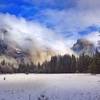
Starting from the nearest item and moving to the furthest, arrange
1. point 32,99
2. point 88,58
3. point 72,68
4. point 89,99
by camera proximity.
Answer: point 89,99, point 32,99, point 88,58, point 72,68

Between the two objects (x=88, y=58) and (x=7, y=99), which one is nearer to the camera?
(x=7, y=99)

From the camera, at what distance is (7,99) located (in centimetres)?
2448

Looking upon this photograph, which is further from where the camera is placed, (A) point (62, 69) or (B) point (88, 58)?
(A) point (62, 69)

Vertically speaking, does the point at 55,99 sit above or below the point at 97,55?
below

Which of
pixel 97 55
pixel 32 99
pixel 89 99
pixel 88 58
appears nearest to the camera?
pixel 89 99

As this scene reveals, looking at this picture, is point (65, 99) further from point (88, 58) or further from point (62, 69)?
point (62, 69)

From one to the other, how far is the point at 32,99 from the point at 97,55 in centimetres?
7546

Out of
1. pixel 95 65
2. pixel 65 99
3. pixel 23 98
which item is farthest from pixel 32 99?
pixel 95 65

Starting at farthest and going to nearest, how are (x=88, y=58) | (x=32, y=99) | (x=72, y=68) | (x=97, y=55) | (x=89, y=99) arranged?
(x=72, y=68)
(x=88, y=58)
(x=97, y=55)
(x=32, y=99)
(x=89, y=99)

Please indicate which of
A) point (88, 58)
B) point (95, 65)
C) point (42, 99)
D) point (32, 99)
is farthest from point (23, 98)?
point (88, 58)

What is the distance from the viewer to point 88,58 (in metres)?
140

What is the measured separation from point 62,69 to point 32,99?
570 ft

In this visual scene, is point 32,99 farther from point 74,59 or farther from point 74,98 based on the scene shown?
point 74,59

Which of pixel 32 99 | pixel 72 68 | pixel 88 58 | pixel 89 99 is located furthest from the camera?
pixel 72 68
